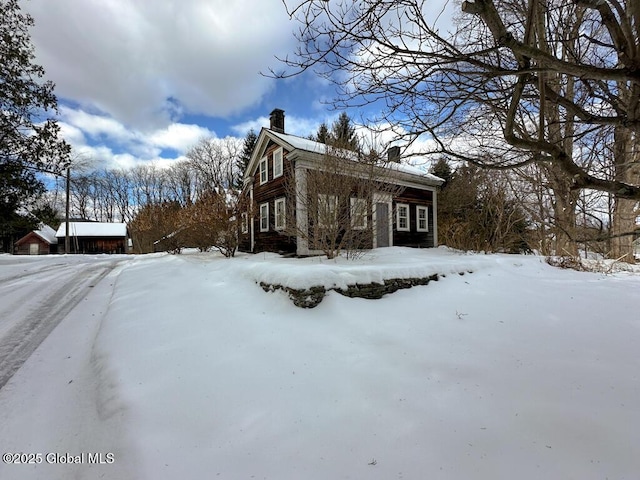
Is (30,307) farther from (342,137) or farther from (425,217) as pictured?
(425,217)

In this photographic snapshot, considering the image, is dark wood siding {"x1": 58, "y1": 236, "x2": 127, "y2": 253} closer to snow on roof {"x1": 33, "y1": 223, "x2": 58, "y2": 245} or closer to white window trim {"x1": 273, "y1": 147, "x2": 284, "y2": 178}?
snow on roof {"x1": 33, "y1": 223, "x2": 58, "y2": 245}

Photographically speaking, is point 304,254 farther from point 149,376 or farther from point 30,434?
point 30,434

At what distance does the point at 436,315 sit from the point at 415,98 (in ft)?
10.0

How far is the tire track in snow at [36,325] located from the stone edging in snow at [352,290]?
10.6ft

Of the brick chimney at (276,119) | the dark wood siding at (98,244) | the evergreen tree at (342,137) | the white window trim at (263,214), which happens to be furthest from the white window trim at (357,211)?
the dark wood siding at (98,244)

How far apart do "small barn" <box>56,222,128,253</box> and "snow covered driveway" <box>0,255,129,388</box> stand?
2976cm

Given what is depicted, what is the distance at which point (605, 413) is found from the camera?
7.80 feet

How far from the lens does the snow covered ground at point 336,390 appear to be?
6.61 feet

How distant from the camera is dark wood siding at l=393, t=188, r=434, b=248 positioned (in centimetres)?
1485

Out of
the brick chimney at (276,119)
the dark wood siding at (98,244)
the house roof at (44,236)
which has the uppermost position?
the brick chimney at (276,119)

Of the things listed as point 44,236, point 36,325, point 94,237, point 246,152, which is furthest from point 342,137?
point 44,236

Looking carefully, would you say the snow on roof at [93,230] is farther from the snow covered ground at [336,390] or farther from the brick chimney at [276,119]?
the snow covered ground at [336,390]

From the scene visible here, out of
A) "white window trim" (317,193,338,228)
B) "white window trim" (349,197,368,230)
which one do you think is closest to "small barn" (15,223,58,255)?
"white window trim" (317,193,338,228)

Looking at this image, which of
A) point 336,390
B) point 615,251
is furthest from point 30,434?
point 615,251
